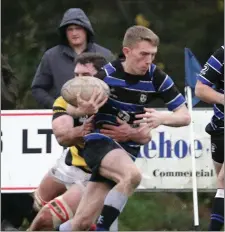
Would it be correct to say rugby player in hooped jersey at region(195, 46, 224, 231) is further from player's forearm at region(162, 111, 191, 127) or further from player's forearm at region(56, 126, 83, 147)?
player's forearm at region(56, 126, 83, 147)

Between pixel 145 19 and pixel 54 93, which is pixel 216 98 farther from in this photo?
pixel 145 19

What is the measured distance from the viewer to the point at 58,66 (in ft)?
41.0

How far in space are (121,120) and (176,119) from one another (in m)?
0.42

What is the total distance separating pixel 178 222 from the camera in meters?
14.0

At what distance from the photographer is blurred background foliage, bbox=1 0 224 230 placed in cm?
1578

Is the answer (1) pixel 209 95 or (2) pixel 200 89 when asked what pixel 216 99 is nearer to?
(1) pixel 209 95

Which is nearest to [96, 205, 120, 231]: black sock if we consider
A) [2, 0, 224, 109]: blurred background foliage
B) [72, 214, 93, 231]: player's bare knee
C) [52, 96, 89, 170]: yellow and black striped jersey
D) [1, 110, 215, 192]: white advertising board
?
[72, 214, 93, 231]: player's bare knee

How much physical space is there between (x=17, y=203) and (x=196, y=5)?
4.56 metres

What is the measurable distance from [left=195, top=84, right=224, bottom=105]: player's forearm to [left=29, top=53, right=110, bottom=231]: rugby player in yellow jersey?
1.02 meters

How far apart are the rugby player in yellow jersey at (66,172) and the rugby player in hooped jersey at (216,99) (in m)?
1.04

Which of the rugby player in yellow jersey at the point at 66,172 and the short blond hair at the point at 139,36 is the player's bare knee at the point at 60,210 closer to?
the rugby player in yellow jersey at the point at 66,172

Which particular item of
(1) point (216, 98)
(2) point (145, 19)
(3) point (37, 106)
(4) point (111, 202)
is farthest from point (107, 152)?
(2) point (145, 19)

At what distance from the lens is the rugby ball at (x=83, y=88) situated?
32.8ft

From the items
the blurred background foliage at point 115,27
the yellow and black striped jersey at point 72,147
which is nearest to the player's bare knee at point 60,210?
the yellow and black striped jersey at point 72,147
